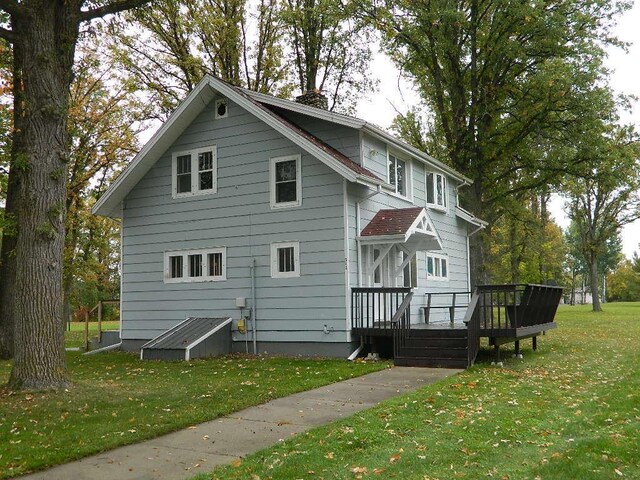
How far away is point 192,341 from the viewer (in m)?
14.9

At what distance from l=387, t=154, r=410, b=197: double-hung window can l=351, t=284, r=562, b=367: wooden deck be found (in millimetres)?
3875

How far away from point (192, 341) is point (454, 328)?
6314 millimetres

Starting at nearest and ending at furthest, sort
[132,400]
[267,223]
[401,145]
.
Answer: [132,400] < [267,223] < [401,145]

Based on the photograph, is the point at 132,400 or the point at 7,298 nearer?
Result: the point at 132,400

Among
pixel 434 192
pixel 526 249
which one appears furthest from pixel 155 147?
pixel 526 249

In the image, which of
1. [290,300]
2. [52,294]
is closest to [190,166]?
[290,300]

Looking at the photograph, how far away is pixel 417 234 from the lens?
15.6 m

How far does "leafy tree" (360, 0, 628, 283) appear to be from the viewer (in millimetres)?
23672

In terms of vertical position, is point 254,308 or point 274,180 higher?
point 274,180

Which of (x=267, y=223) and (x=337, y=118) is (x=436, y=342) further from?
(x=337, y=118)

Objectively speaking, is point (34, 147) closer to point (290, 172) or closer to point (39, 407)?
point (39, 407)

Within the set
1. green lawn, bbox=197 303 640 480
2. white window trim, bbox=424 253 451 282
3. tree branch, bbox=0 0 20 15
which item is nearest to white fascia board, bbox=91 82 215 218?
tree branch, bbox=0 0 20 15

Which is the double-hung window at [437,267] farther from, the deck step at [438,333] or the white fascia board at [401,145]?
the deck step at [438,333]

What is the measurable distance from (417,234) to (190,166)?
6.71m
